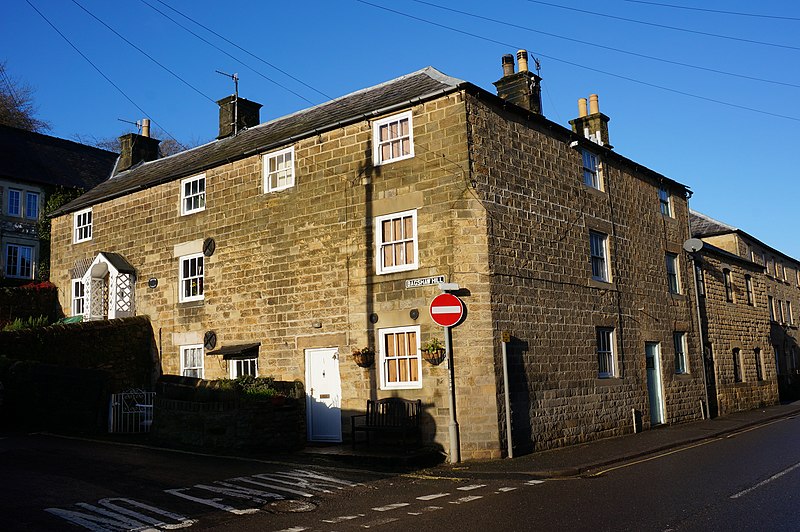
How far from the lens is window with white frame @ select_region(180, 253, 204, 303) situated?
1977 cm

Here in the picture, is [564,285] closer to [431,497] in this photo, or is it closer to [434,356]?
[434,356]

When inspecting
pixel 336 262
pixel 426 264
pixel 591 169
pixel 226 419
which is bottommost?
pixel 226 419

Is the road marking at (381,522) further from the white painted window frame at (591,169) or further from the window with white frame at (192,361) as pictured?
the white painted window frame at (591,169)

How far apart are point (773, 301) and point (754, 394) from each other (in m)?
11.5

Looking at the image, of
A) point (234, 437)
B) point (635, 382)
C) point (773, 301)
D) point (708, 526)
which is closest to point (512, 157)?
point (635, 382)

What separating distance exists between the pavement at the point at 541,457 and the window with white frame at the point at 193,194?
8837 millimetres

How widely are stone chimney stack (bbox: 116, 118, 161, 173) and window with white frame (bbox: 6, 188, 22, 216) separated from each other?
8.11 meters

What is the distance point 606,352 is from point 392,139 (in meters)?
7.99

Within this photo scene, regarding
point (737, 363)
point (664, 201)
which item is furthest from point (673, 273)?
point (737, 363)

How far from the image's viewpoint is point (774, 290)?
36.4 metres

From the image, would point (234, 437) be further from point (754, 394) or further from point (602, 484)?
point (754, 394)

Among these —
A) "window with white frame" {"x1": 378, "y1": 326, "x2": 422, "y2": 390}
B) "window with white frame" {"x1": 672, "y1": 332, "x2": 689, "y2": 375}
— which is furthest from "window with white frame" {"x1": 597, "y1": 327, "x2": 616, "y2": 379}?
"window with white frame" {"x1": 378, "y1": 326, "x2": 422, "y2": 390}

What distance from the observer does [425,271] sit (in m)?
14.8

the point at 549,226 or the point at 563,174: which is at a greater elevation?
the point at 563,174
